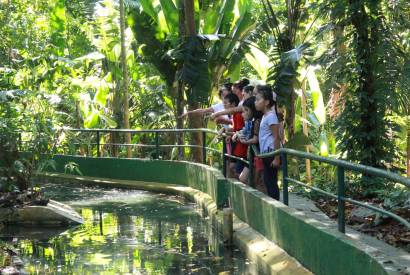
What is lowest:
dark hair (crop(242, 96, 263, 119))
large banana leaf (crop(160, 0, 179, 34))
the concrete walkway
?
the concrete walkway

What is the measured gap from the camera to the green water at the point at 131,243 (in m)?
7.74

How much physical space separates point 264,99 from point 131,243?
2651mm

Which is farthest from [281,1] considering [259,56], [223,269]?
[223,269]

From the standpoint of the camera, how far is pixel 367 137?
1019cm

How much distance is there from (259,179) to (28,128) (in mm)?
4328

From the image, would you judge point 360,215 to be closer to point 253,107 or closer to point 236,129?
point 253,107

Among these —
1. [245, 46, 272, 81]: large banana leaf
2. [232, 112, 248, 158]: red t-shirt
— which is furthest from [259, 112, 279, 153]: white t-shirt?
[245, 46, 272, 81]: large banana leaf

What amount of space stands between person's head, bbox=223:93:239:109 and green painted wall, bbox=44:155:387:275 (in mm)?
1078

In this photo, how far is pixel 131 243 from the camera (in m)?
9.16

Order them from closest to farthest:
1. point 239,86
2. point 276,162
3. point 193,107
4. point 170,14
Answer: point 276,162 → point 239,86 → point 193,107 → point 170,14

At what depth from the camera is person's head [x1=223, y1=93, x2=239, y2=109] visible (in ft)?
33.6

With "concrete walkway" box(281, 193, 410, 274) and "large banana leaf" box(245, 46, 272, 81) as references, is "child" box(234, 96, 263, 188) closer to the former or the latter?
"concrete walkway" box(281, 193, 410, 274)

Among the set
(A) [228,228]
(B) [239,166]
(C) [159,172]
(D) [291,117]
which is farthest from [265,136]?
(C) [159,172]

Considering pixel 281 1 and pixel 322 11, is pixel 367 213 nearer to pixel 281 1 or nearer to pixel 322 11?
pixel 322 11
